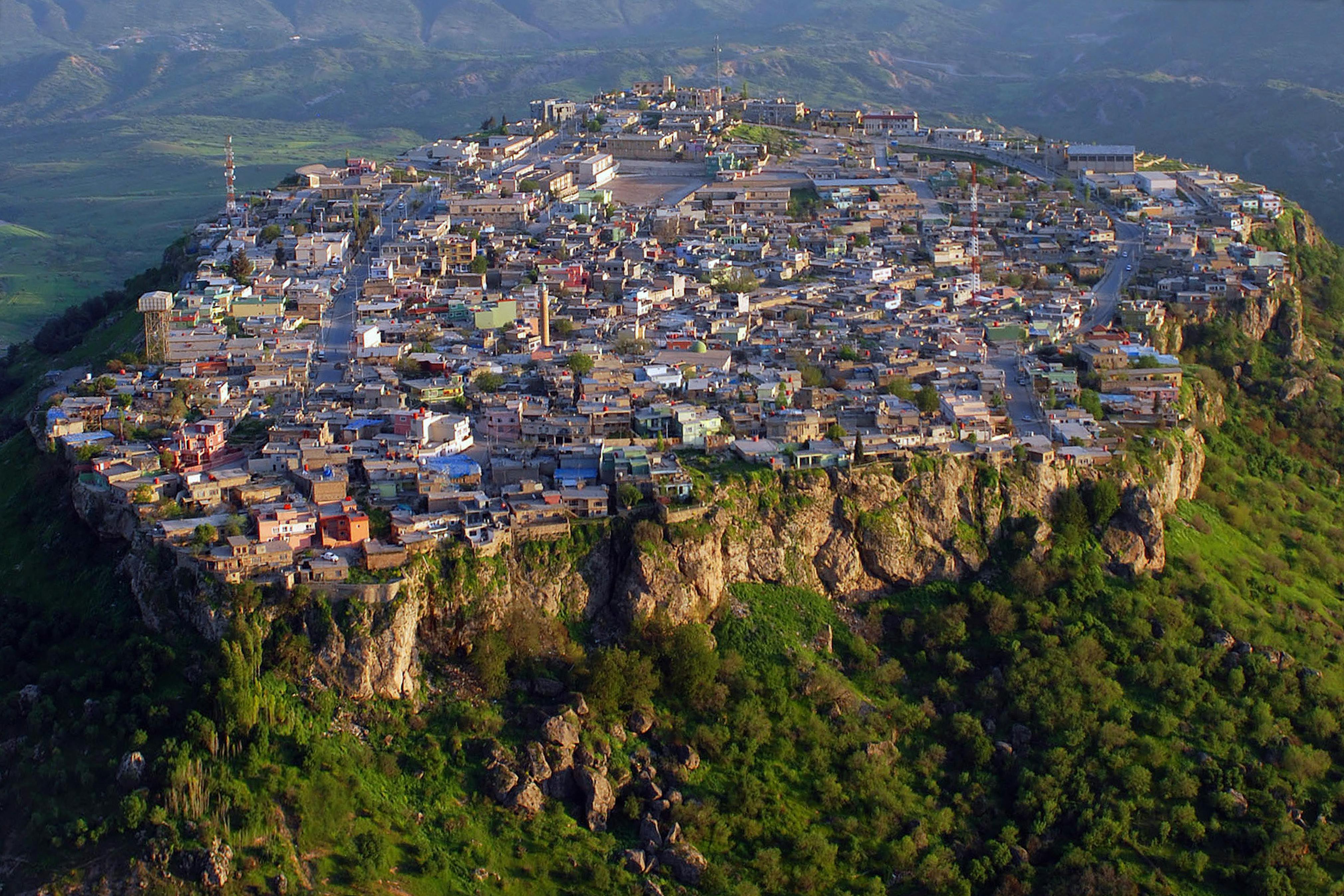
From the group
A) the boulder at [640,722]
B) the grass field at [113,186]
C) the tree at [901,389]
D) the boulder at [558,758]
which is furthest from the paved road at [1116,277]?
the grass field at [113,186]

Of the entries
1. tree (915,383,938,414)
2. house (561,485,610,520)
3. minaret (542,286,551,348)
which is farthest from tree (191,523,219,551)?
tree (915,383,938,414)

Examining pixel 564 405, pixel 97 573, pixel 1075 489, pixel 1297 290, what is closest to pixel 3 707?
pixel 97 573

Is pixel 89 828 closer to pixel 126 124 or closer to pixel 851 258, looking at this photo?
pixel 851 258

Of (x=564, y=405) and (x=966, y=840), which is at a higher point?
(x=564, y=405)

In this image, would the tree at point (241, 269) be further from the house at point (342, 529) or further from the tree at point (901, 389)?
the house at point (342, 529)

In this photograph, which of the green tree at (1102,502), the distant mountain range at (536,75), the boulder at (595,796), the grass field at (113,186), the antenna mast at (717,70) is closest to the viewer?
the boulder at (595,796)

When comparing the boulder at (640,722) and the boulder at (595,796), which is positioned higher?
the boulder at (640,722)

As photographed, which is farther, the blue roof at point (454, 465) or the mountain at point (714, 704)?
the blue roof at point (454, 465)

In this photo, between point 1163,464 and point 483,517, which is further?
point 1163,464
